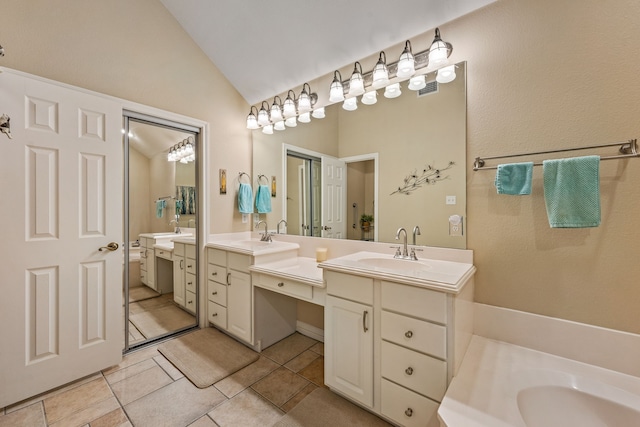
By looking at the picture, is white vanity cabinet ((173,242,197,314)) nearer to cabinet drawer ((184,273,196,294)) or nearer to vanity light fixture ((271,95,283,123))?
cabinet drawer ((184,273,196,294))

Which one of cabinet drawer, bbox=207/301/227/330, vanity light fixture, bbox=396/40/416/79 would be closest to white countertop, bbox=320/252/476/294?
vanity light fixture, bbox=396/40/416/79

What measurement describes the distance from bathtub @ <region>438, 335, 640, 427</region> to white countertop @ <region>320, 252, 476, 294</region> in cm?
46

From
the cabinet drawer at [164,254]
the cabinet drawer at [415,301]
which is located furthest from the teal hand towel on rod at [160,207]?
the cabinet drawer at [415,301]

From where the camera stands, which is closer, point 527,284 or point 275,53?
point 527,284

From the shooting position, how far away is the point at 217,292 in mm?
2488

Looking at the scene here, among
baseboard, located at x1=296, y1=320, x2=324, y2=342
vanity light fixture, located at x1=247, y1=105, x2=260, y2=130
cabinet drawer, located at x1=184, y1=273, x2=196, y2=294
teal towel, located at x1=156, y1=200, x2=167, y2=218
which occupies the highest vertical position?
vanity light fixture, located at x1=247, y1=105, x2=260, y2=130

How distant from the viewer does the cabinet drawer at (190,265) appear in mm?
2646

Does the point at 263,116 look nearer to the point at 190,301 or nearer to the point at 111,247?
the point at 111,247

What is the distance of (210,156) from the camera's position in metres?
2.62

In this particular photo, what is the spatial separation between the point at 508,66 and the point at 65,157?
2.88 m

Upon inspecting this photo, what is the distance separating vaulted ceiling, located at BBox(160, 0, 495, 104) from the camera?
1765 mm

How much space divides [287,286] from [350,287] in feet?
1.94

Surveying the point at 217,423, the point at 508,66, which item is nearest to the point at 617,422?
the point at 508,66

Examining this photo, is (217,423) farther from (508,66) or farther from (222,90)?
(222,90)
